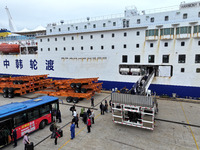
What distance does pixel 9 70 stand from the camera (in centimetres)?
2859

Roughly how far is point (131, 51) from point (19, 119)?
15.3 meters

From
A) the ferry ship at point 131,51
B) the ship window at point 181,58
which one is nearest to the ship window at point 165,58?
the ferry ship at point 131,51

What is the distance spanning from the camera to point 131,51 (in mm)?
18094

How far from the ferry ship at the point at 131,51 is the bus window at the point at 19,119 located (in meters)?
13.4

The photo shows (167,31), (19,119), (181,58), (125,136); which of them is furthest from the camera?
(167,31)

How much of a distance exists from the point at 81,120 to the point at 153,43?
13.5 m

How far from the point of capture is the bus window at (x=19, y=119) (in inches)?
287

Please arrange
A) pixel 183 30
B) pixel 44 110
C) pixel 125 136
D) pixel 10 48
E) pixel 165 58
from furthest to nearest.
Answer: pixel 10 48 → pixel 165 58 → pixel 183 30 → pixel 44 110 → pixel 125 136

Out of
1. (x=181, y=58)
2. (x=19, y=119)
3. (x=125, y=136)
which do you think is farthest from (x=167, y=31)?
(x=19, y=119)

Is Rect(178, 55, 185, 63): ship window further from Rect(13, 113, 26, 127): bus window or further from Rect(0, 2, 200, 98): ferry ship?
Rect(13, 113, 26, 127): bus window

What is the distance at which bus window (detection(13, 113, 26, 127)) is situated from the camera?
729cm

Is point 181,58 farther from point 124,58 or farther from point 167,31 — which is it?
point 124,58

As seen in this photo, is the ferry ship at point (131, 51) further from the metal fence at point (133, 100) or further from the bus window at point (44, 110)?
the bus window at point (44, 110)

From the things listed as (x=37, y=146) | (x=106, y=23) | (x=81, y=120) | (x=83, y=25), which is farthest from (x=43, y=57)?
(x=37, y=146)
